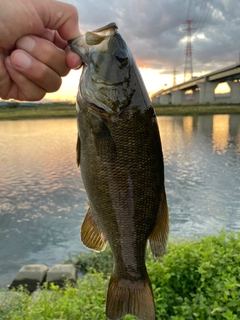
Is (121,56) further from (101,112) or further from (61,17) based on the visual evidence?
(61,17)

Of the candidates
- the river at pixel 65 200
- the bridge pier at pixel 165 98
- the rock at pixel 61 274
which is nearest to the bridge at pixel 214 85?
the bridge pier at pixel 165 98

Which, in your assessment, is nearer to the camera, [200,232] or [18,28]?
[18,28]

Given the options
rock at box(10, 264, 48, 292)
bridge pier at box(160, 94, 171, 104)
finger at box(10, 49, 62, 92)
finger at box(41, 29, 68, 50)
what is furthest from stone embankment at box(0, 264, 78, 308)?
bridge pier at box(160, 94, 171, 104)

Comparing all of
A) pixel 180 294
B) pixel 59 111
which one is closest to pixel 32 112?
pixel 59 111

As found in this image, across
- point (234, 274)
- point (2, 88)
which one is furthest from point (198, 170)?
point (2, 88)

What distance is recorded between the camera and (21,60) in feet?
6.91

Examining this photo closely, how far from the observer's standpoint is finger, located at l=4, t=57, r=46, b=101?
231 cm

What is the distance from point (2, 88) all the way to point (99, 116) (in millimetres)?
1035

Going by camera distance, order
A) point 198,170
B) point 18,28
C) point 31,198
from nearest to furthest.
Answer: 1. point 18,28
2. point 31,198
3. point 198,170

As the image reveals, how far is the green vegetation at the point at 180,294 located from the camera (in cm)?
372

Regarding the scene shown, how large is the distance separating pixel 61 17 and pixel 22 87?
1.80 ft

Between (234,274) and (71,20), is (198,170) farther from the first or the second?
(71,20)

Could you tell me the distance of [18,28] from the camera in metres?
2.10

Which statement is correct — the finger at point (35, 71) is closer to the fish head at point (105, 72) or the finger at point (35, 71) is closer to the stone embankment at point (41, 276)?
the fish head at point (105, 72)
